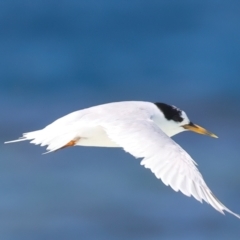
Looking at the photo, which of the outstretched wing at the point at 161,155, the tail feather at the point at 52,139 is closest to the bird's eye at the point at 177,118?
the outstretched wing at the point at 161,155

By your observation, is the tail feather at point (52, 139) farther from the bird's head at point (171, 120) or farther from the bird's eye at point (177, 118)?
the bird's eye at point (177, 118)

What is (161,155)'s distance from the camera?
14.7 feet

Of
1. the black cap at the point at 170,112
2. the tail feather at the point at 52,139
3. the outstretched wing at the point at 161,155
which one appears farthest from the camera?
the black cap at the point at 170,112

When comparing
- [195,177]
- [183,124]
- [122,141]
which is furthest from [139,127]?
[183,124]

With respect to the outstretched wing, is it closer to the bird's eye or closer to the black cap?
the black cap

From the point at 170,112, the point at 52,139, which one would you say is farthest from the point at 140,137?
the point at 170,112

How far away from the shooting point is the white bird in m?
4.31

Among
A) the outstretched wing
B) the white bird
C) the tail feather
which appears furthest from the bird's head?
the tail feather

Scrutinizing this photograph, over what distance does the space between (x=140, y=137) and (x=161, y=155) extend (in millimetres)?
245

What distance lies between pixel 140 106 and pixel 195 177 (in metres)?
1.25

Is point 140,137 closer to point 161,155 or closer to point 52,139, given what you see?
point 161,155

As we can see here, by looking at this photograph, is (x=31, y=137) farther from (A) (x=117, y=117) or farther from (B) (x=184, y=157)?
(B) (x=184, y=157)

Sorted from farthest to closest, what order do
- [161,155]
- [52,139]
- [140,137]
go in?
[52,139] < [140,137] < [161,155]

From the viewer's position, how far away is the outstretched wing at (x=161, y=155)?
424cm
